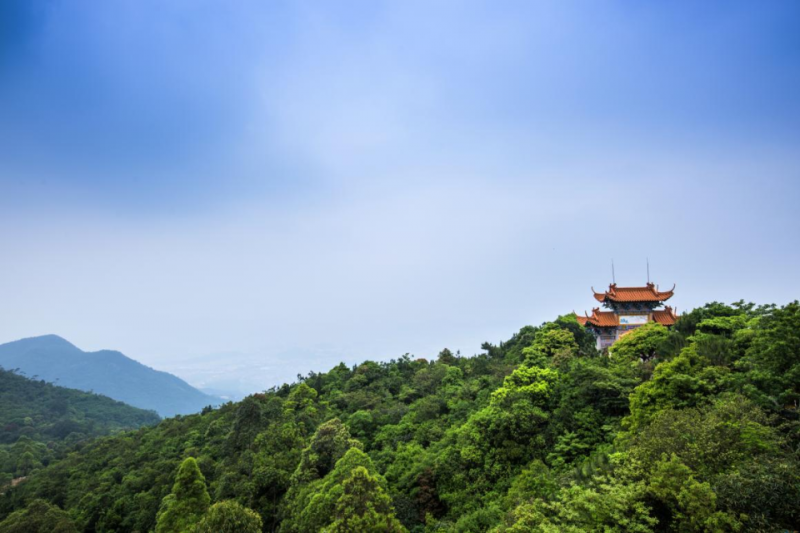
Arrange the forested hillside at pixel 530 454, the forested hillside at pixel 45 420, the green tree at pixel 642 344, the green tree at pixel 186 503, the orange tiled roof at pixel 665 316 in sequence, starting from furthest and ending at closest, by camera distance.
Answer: the forested hillside at pixel 45 420, the orange tiled roof at pixel 665 316, the green tree at pixel 642 344, the green tree at pixel 186 503, the forested hillside at pixel 530 454

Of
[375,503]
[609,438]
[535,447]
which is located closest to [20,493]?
[375,503]

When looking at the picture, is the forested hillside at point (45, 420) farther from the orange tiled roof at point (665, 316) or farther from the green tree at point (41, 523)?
the orange tiled roof at point (665, 316)

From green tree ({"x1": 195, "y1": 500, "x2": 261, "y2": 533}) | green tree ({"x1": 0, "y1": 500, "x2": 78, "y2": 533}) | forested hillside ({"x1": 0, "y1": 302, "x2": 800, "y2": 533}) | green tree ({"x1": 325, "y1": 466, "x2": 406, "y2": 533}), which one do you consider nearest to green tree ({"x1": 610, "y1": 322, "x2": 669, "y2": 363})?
forested hillside ({"x1": 0, "y1": 302, "x2": 800, "y2": 533})

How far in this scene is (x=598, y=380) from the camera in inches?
750

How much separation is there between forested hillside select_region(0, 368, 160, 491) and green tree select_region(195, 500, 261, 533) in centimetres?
5062

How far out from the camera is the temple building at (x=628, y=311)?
28.9m

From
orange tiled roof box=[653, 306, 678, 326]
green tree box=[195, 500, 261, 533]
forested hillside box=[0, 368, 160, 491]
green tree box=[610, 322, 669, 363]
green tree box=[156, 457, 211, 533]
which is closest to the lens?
green tree box=[195, 500, 261, 533]

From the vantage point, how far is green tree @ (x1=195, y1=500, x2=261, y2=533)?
599 inches

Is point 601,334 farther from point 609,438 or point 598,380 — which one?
point 609,438

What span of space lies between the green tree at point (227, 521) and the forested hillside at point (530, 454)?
0.18 ft

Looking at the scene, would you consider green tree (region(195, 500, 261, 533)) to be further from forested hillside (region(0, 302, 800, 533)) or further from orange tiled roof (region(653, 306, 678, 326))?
orange tiled roof (region(653, 306, 678, 326))

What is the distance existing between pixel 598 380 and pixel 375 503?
11403mm

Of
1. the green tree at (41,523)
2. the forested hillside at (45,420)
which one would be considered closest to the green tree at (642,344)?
the green tree at (41,523)

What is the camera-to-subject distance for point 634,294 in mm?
29422
